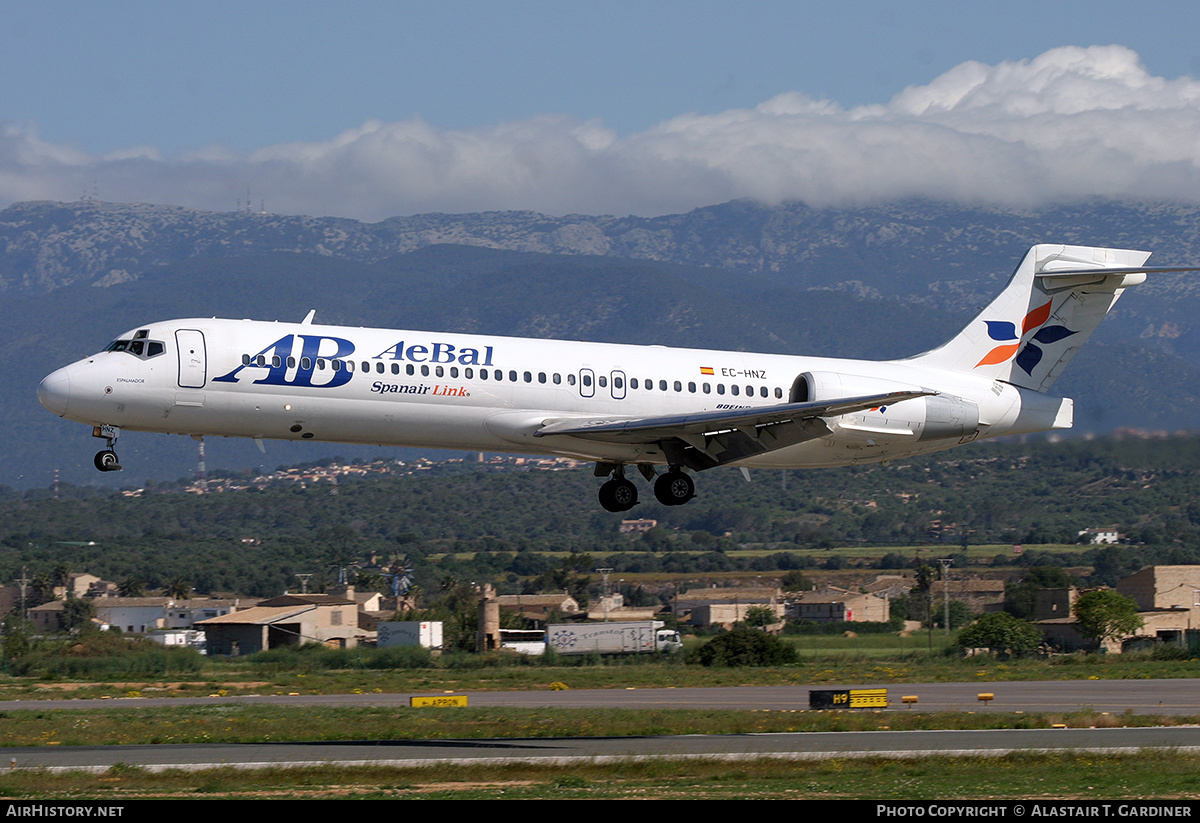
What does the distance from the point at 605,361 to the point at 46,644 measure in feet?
125

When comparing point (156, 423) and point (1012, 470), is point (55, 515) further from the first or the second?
point (156, 423)

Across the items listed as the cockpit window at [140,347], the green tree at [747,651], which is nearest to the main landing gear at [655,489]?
the cockpit window at [140,347]

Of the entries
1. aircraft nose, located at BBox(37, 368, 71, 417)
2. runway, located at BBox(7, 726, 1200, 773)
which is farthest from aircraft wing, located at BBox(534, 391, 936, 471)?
aircraft nose, located at BBox(37, 368, 71, 417)

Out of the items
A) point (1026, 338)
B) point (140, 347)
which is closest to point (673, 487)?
point (1026, 338)

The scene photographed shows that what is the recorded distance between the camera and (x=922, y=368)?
35031 millimetres

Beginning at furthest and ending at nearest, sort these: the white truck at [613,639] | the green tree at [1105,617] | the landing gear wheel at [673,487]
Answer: the green tree at [1105,617] → the white truck at [613,639] → the landing gear wheel at [673,487]

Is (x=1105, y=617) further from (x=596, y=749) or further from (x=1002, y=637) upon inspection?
(x=596, y=749)

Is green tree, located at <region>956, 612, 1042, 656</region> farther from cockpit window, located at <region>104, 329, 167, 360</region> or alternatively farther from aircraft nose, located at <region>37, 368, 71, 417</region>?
aircraft nose, located at <region>37, 368, 71, 417</region>

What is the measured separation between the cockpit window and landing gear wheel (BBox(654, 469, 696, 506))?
35.2 ft

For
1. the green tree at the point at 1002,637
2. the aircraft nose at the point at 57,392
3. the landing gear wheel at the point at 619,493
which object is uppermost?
the aircraft nose at the point at 57,392

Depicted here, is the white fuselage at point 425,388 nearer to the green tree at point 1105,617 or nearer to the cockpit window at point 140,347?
the cockpit window at point 140,347

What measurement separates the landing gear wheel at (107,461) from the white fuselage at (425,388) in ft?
1.96

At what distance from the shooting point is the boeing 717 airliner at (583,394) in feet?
93.6
